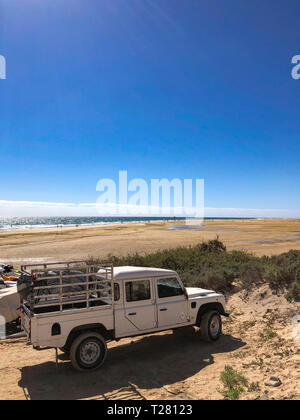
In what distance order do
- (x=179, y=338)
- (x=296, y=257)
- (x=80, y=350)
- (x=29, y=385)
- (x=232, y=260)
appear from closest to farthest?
(x=29, y=385) < (x=80, y=350) < (x=179, y=338) < (x=296, y=257) < (x=232, y=260)

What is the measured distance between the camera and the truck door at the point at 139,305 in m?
7.35

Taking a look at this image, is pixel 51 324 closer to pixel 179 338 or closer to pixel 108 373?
pixel 108 373

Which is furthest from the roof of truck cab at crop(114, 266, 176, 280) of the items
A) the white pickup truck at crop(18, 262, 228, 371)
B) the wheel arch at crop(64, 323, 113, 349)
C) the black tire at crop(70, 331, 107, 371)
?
the black tire at crop(70, 331, 107, 371)

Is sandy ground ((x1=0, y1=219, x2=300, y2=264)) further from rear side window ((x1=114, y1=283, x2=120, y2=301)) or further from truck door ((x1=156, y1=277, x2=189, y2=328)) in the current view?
rear side window ((x1=114, y1=283, x2=120, y2=301))

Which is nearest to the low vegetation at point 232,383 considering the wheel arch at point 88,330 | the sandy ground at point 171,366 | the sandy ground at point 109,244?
the sandy ground at point 171,366

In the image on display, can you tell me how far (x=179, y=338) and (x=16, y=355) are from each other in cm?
442

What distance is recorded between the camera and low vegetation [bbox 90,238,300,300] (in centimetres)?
1107

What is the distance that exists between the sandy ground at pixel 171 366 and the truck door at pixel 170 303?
871 mm

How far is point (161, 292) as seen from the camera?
310 inches

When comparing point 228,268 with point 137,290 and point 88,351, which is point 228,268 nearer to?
point 137,290

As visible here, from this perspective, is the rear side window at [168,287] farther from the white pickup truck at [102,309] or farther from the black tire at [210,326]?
the black tire at [210,326]

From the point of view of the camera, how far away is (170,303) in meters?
7.92
